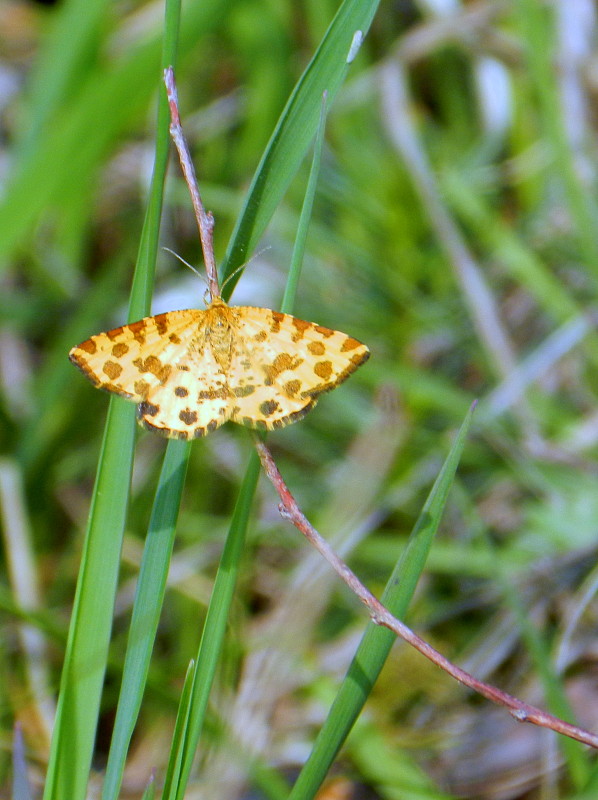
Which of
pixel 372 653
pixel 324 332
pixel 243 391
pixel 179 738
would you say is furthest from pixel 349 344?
pixel 179 738

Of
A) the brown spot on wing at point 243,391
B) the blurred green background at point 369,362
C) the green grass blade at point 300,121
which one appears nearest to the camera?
the green grass blade at point 300,121

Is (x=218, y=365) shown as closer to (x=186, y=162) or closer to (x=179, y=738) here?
(x=186, y=162)

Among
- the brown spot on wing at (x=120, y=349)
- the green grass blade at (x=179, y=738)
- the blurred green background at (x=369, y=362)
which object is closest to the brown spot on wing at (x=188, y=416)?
the brown spot on wing at (x=120, y=349)

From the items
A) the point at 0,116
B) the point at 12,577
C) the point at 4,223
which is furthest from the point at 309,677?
the point at 0,116

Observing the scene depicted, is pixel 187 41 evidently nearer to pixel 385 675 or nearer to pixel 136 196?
pixel 136 196

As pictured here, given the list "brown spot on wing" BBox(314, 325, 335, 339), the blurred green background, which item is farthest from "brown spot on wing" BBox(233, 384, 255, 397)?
the blurred green background

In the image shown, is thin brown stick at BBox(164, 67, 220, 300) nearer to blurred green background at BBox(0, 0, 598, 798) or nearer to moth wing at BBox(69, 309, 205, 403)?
moth wing at BBox(69, 309, 205, 403)

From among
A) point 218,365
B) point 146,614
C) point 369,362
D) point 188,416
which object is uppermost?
point 369,362

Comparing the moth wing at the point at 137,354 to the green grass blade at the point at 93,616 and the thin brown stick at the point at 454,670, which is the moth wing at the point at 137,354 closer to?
the green grass blade at the point at 93,616
